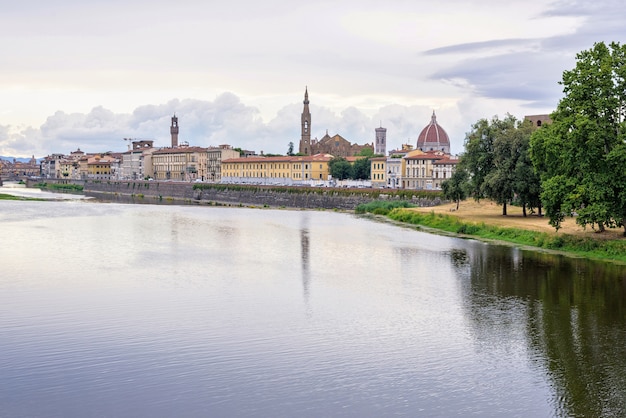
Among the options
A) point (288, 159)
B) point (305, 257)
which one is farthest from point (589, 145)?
point (288, 159)

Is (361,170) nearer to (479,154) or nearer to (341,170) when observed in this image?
(341,170)

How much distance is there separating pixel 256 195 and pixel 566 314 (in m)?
86.5

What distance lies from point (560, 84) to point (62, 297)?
28184 millimetres

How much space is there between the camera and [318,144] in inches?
7111

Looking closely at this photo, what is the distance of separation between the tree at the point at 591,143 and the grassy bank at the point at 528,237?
3.73 ft

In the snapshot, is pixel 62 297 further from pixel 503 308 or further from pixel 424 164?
pixel 424 164

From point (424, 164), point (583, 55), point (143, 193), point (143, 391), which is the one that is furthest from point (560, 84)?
point (143, 193)

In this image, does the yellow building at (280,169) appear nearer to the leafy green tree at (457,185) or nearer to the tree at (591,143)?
the leafy green tree at (457,185)

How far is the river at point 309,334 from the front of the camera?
16.7m

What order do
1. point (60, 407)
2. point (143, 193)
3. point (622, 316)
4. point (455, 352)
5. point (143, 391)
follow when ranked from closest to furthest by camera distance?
point (60, 407) < point (143, 391) < point (455, 352) < point (622, 316) < point (143, 193)

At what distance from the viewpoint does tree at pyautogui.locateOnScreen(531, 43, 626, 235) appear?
124 feet

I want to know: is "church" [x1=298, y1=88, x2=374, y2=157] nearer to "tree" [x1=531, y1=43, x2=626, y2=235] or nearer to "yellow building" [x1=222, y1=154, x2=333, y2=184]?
"yellow building" [x1=222, y1=154, x2=333, y2=184]

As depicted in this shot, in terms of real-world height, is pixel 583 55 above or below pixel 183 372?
above

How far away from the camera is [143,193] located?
465 feet
